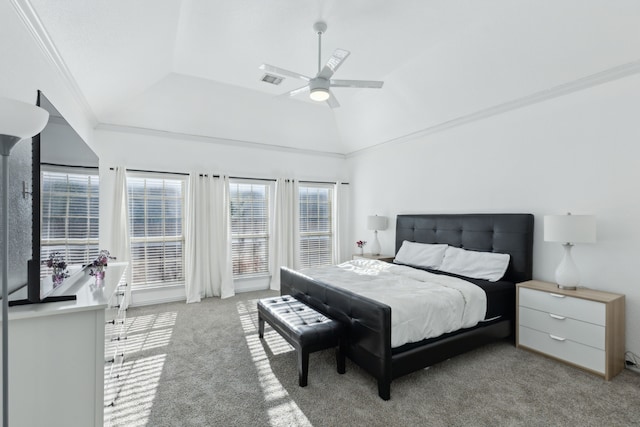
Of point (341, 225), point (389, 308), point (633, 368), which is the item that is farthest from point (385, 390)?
point (341, 225)

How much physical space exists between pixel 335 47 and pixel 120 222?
388 cm

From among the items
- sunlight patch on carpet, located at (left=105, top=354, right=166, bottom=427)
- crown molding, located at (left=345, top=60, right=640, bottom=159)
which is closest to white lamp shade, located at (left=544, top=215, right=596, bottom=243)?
crown molding, located at (left=345, top=60, right=640, bottom=159)

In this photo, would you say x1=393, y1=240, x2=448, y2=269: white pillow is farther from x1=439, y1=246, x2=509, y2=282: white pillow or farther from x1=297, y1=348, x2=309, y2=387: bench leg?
x1=297, y1=348, x2=309, y2=387: bench leg

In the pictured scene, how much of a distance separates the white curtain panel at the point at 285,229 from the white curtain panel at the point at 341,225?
37.7 inches

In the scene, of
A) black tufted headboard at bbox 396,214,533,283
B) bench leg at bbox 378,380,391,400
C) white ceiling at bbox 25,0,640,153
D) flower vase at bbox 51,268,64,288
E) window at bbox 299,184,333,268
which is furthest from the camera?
window at bbox 299,184,333,268

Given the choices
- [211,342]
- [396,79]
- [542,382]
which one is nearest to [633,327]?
[542,382]

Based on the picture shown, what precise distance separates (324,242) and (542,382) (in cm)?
443

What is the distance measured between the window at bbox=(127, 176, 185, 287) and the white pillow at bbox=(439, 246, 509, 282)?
4204mm

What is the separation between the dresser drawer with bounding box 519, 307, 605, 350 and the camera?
101 inches

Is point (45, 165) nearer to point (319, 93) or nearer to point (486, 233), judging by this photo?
point (319, 93)

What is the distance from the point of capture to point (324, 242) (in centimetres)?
646

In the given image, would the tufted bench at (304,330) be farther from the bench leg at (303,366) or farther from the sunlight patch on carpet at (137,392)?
the sunlight patch on carpet at (137,392)

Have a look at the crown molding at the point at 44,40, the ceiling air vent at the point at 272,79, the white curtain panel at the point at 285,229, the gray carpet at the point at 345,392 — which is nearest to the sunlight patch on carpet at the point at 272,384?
the gray carpet at the point at 345,392

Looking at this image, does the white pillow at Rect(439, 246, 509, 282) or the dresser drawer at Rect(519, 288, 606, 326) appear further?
the white pillow at Rect(439, 246, 509, 282)
